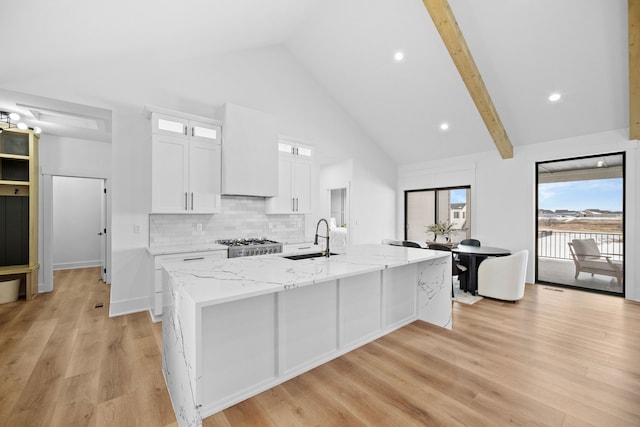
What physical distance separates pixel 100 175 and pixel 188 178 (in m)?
2.49

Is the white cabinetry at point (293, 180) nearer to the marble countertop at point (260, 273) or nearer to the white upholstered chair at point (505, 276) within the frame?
the marble countertop at point (260, 273)

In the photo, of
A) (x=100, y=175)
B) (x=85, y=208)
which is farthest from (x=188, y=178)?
(x=85, y=208)

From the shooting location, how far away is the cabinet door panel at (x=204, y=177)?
3805mm

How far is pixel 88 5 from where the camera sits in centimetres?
226

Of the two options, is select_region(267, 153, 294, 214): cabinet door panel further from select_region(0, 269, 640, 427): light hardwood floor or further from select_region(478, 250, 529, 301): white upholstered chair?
select_region(478, 250, 529, 301): white upholstered chair

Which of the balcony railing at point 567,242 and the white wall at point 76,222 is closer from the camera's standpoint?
the balcony railing at point 567,242

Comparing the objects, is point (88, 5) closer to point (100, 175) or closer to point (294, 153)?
point (294, 153)

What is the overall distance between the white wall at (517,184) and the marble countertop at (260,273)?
11.5 ft

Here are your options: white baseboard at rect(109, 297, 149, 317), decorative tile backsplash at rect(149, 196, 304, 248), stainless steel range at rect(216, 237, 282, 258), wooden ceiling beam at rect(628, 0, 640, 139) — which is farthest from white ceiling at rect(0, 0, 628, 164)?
white baseboard at rect(109, 297, 149, 317)

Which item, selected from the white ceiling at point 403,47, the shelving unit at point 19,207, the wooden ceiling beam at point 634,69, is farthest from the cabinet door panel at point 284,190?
the wooden ceiling beam at point 634,69

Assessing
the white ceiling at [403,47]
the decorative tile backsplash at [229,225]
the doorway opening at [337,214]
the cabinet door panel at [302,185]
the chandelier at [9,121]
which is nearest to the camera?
the white ceiling at [403,47]

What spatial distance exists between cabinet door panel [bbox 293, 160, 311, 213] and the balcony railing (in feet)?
14.1

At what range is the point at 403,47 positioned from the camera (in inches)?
173

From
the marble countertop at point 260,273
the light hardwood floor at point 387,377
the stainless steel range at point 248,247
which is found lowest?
the light hardwood floor at point 387,377
